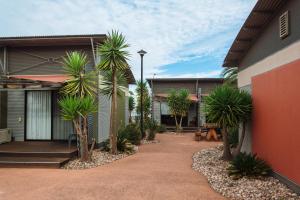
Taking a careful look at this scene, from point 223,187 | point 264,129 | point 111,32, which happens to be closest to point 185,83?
point 111,32

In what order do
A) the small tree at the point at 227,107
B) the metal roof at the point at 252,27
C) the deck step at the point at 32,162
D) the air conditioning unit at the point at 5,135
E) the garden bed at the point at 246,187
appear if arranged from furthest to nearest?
1. the air conditioning unit at the point at 5,135
2. the deck step at the point at 32,162
3. the small tree at the point at 227,107
4. the metal roof at the point at 252,27
5. the garden bed at the point at 246,187

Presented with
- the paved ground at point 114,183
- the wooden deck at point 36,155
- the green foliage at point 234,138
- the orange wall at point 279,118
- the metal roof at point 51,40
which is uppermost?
the metal roof at point 51,40

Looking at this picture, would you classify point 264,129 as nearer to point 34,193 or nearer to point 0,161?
point 34,193

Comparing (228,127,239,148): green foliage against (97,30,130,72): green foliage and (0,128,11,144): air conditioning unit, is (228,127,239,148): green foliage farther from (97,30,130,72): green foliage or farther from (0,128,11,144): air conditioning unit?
(0,128,11,144): air conditioning unit

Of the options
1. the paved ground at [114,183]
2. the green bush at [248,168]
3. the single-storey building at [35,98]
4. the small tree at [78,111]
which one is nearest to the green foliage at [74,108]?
the small tree at [78,111]

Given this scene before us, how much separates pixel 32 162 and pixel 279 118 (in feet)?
27.1

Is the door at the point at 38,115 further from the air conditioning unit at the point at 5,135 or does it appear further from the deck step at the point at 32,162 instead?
the deck step at the point at 32,162

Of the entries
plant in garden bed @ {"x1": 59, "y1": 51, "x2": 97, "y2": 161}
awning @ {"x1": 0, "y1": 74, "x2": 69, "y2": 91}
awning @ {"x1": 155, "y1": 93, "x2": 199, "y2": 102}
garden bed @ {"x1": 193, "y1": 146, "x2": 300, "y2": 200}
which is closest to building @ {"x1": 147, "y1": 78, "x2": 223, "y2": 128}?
awning @ {"x1": 155, "y1": 93, "x2": 199, "y2": 102}

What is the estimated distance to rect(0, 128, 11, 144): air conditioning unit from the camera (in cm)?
1418

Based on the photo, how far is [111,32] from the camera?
1297 cm

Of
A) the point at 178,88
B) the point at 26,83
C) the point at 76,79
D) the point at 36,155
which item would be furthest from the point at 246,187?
the point at 178,88

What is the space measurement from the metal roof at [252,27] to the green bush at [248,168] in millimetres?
4163

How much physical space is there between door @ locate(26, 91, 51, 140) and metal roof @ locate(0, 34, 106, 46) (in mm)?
2354

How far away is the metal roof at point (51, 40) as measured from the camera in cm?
1372
